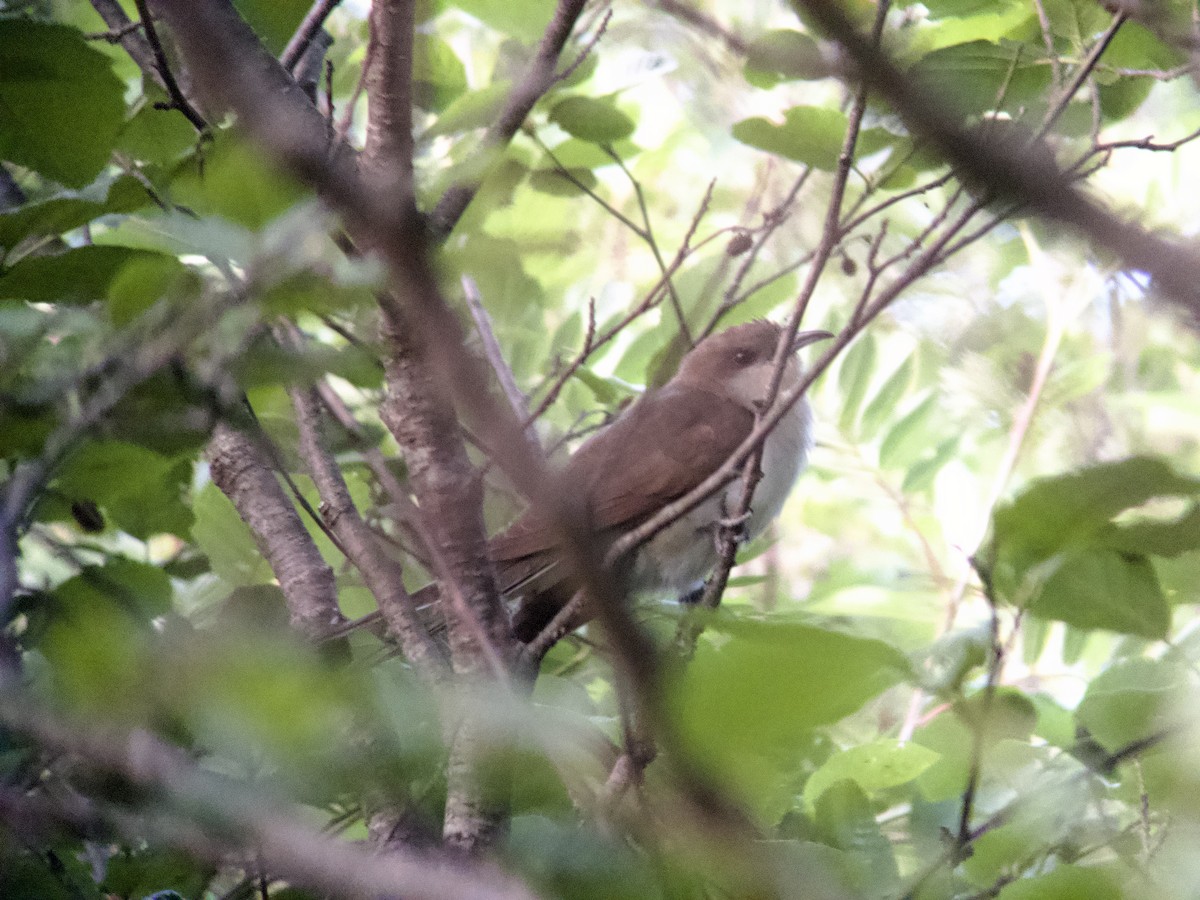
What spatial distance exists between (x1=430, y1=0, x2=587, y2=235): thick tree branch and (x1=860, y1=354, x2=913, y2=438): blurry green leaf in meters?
1.61

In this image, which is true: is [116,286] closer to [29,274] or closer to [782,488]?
[29,274]

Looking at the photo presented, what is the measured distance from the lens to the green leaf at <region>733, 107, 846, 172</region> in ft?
6.44

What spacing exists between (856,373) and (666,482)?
62cm

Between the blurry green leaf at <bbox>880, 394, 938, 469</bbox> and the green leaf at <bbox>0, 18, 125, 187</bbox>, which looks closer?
the green leaf at <bbox>0, 18, 125, 187</bbox>

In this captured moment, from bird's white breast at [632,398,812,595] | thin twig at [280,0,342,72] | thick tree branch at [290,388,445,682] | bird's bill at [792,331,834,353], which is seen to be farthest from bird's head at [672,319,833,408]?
thin twig at [280,0,342,72]

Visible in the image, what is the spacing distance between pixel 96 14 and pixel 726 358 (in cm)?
225

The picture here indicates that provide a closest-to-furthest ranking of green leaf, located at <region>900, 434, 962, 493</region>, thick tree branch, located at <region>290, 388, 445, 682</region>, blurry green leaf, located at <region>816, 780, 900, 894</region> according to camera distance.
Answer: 1. blurry green leaf, located at <region>816, 780, 900, 894</region>
2. thick tree branch, located at <region>290, 388, 445, 682</region>
3. green leaf, located at <region>900, 434, 962, 493</region>

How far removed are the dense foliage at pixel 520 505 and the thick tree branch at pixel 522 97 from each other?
2 cm

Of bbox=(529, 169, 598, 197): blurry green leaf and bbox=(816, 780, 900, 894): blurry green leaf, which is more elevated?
bbox=(529, 169, 598, 197): blurry green leaf

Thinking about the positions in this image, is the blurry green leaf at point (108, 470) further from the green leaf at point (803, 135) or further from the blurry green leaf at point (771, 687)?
the green leaf at point (803, 135)

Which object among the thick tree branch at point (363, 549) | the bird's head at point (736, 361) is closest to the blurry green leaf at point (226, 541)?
the thick tree branch at point (363, 549)

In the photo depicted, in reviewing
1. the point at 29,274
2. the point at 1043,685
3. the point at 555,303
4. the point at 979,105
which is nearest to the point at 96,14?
the point at 555,303

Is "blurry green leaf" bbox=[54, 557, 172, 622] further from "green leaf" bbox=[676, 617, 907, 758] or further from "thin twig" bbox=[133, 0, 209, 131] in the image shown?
"green leaf" bbox=[676, 617, 907, 758]

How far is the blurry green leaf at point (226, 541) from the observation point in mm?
2283
